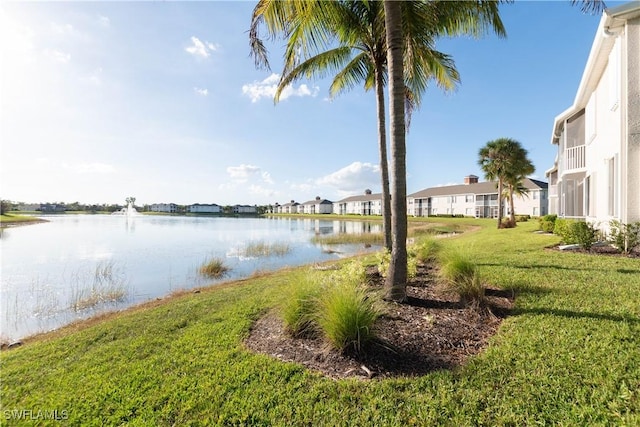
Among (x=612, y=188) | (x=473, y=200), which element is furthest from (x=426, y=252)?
(x=473, y=200)

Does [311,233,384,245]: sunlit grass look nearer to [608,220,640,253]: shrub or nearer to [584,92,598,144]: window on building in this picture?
[584,92,598,144]: window on building

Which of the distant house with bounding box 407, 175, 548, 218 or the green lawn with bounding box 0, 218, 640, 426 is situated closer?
the green lawn with bounding box 0, 218, 640, 426

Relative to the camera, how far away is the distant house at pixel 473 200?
157ft

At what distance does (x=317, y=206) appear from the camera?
371 ft

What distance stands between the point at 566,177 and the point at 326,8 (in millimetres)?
16470

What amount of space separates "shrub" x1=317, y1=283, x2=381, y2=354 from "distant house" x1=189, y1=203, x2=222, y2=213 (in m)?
140

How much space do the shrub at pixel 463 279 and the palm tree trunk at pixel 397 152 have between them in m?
1.01

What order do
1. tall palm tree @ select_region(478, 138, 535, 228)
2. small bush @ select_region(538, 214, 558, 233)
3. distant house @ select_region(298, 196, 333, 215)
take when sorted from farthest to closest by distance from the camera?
1. distant house @ select_region(298, 196, 333, 215)
2. tall palm tree @ select_region(478, 138, 535, 228)
3. small bush @ select_region(538, 214, 558, 233)

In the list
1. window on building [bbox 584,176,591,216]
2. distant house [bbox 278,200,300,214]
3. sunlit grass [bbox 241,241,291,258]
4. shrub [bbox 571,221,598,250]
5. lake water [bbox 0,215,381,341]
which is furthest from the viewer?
distant house [bbox 278,200,300,214]

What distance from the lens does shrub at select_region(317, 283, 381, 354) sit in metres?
3.85

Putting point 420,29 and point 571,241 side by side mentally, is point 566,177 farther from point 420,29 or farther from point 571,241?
point 420,29

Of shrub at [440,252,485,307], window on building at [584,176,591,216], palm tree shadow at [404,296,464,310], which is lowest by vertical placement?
palm tree shadow at [404,296,464,310]

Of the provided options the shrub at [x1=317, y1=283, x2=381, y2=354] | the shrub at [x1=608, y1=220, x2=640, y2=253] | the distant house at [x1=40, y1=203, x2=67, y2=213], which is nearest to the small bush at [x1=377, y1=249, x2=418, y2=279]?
the shrub at [x1=317, y1=283, x2=381, y2=354]

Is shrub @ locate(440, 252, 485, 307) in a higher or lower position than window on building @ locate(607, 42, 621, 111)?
lower
